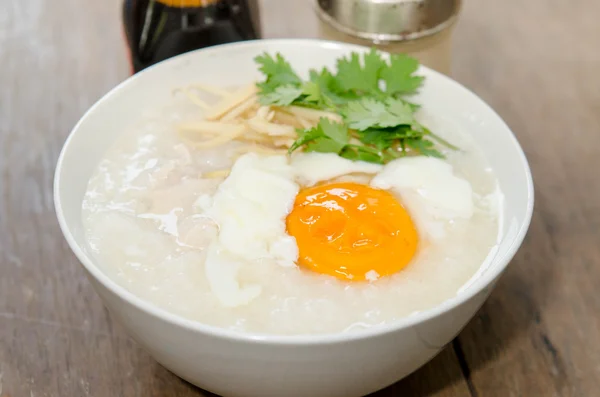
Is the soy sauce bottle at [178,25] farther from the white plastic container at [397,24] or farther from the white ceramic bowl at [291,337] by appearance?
the white ceramic bowl at [291,337]

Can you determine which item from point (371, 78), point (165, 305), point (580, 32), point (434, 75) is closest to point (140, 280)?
point (165, 305)

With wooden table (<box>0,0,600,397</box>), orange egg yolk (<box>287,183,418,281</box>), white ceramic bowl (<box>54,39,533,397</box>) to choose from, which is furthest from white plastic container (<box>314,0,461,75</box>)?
orange egg yolk (<box>287,183,418,281</box>)

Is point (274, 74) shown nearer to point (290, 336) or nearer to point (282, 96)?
point (282, 96)

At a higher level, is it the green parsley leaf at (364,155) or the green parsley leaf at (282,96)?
the green parsley leaf at (282,96)

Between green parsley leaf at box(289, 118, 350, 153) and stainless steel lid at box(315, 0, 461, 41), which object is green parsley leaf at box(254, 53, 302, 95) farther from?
stainless steel lid at box(315, 0, 461, 41)

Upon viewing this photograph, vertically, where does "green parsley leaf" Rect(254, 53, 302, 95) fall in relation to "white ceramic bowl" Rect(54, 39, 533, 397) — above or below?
above

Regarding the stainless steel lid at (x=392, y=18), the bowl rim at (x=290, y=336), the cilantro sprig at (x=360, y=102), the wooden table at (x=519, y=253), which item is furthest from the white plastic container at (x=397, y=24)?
Answer: the bowl rim at (x=290, y=336)
